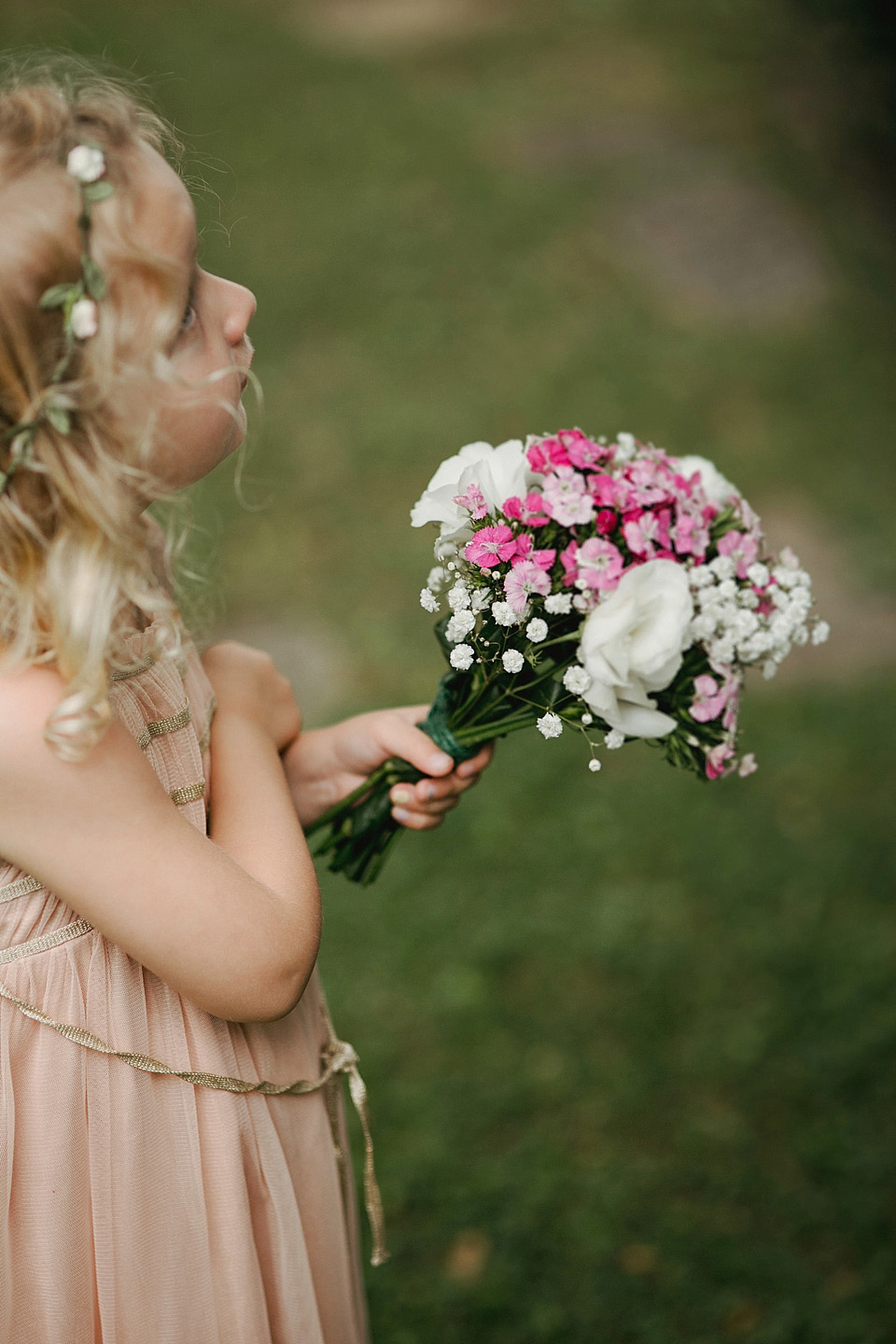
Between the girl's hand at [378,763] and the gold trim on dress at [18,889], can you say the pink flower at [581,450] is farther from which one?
the gold trim on dress at [18,889]

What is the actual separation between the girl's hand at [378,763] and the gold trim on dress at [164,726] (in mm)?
397

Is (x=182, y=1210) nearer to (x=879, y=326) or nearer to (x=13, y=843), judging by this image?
(x=13, y=843)

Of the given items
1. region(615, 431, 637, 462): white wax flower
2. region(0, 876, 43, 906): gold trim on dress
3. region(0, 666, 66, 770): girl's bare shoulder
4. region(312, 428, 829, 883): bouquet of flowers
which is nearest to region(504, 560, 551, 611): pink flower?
region(312, 428, 829, 883): bouquet of flowers

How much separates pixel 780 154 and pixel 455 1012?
760cm

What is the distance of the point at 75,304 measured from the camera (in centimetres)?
127

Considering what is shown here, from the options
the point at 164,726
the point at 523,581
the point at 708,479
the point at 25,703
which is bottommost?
the point at 25,703

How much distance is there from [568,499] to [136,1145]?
3.22ft

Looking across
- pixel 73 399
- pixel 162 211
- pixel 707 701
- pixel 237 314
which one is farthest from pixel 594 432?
pixel 73 399

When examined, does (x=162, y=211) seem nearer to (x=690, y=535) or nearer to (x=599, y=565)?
(x=599, y=565)

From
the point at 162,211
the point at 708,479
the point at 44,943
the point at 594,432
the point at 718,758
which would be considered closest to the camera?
the point at 162,211

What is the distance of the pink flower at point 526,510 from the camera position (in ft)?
5.39

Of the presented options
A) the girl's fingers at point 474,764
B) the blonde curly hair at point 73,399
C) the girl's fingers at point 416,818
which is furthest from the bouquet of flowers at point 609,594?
the blonde curly hair at point 73,399

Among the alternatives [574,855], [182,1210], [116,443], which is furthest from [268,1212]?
[574,855]

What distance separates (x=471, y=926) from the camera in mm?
3830
